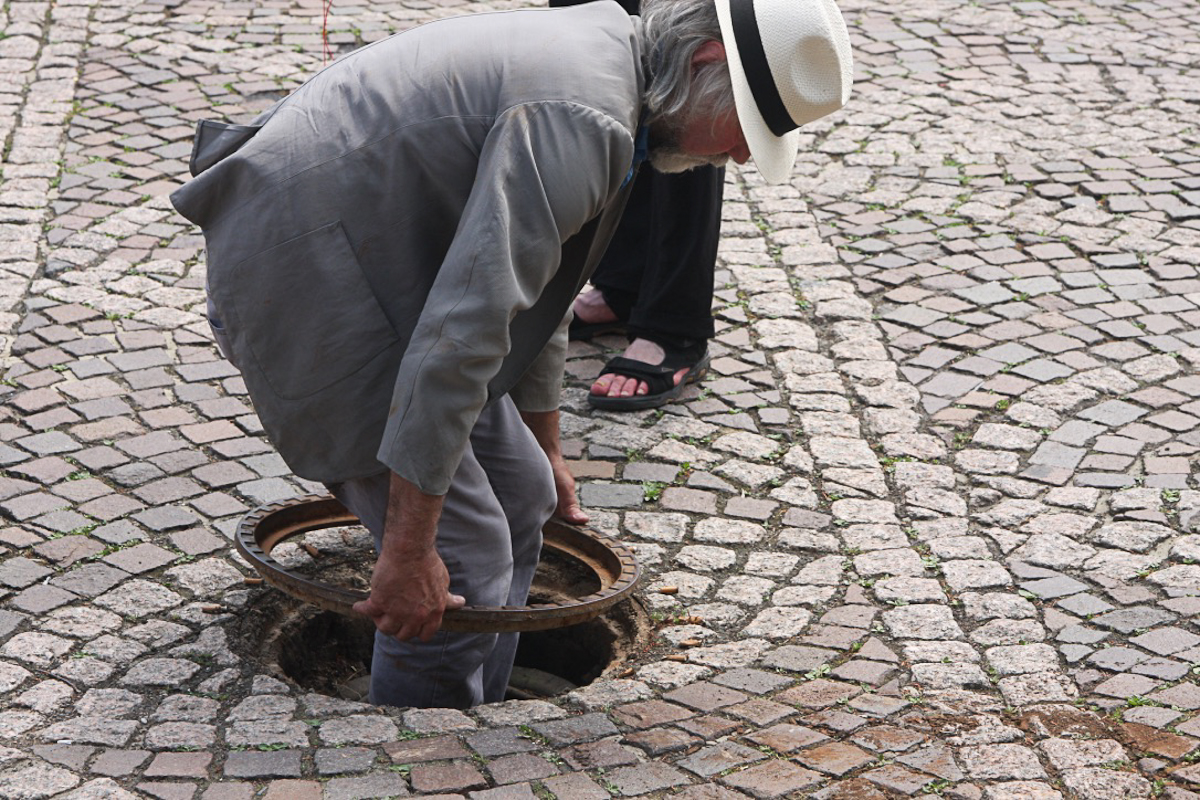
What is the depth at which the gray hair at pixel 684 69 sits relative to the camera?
3.16 m

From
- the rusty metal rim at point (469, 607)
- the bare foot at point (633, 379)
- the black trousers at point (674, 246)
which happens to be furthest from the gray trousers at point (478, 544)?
the black trousers at point (674, 246)

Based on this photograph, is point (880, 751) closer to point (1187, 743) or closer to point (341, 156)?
point (1187, 743)

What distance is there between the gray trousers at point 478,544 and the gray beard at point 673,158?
738 mm

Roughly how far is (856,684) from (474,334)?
1.44 metres

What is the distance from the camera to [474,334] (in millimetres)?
2949

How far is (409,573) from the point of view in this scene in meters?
3.19

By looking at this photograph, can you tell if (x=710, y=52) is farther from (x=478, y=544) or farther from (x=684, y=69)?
(x=478, y=544)

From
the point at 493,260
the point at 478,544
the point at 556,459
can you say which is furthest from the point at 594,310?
the point at 493,260

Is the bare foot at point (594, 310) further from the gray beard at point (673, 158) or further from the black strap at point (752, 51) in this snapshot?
the black strap at point (752, 51)

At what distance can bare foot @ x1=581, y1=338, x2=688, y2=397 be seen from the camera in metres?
5.13

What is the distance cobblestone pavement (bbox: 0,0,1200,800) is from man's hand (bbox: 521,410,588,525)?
30cm

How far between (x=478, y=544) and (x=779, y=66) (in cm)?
130

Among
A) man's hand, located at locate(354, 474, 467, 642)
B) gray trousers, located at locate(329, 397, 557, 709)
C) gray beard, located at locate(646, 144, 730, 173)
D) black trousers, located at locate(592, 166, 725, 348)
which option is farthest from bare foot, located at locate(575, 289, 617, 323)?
man's hand, located at locate(354, 474, 467, 642)

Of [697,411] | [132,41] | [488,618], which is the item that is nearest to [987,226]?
[697,411]
